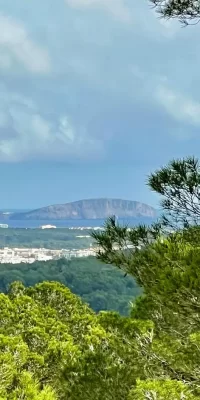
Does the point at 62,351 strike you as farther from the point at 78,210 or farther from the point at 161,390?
the point at 78,210

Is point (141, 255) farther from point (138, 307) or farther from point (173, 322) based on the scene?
point (138, 307)

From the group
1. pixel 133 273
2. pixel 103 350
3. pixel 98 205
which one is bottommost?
pixel 103 350

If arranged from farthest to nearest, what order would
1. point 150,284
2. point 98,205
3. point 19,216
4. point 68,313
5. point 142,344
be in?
point 19,216 → point 98,205 → point 68,313 → point 142,344 → point 150,284

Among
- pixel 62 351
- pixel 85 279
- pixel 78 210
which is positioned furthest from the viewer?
pixel 78 210

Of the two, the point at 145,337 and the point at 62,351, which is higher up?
the point at 145,337

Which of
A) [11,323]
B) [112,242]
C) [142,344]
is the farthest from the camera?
Result: [11,323]

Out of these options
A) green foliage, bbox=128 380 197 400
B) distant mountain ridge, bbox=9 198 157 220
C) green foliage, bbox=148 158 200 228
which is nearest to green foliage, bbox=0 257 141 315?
distant mountain ridge, bbox=9 198 157 220

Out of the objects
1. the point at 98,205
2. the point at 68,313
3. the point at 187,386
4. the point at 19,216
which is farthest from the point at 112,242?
the point at 19,216

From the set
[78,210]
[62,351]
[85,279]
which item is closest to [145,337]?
[62,351]
